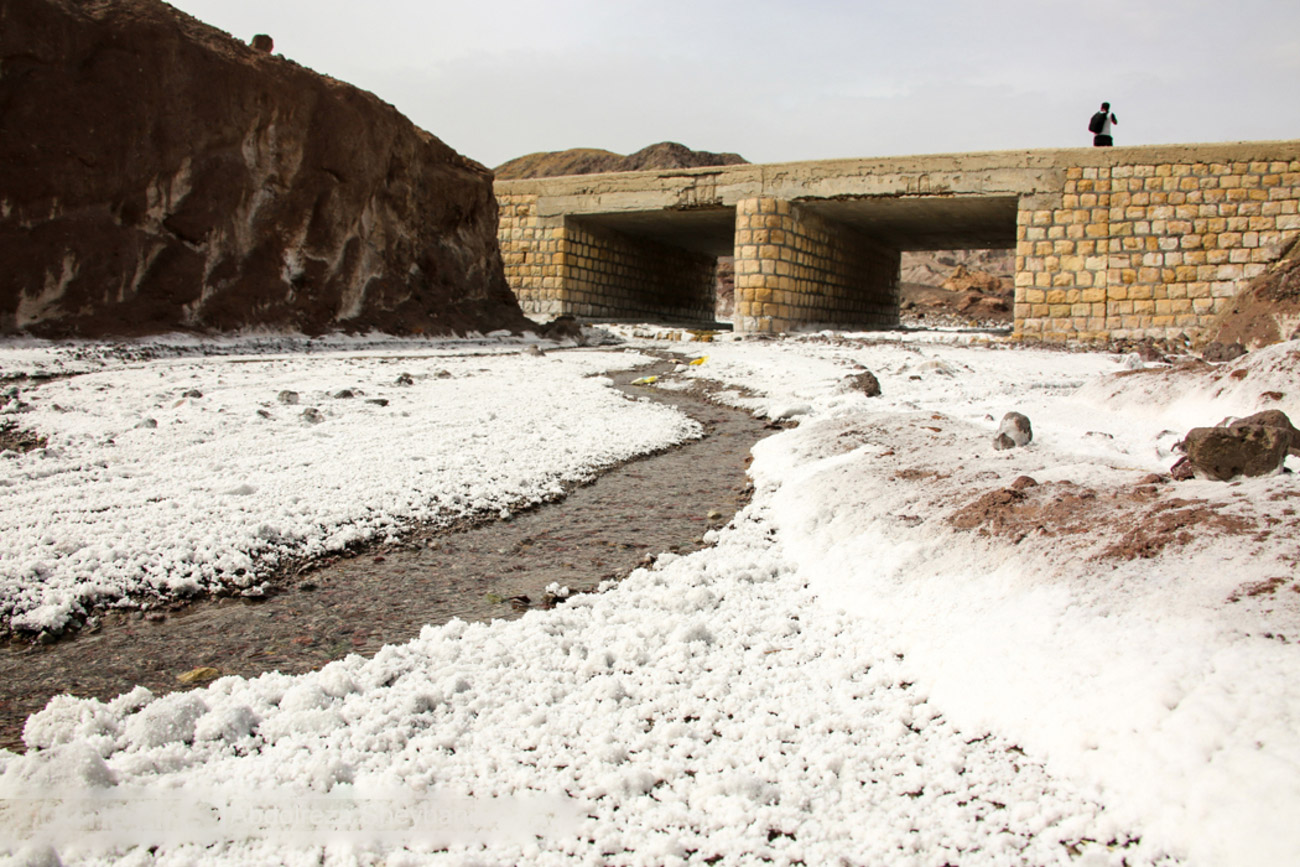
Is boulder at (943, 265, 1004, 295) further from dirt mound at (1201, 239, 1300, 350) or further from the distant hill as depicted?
the distant hill

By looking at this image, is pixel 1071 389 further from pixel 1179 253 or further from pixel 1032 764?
pixel 1179 253

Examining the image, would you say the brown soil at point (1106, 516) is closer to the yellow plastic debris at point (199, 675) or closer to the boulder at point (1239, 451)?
the boulder at point (1239, 451)

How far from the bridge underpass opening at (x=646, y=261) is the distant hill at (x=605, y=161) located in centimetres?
3498

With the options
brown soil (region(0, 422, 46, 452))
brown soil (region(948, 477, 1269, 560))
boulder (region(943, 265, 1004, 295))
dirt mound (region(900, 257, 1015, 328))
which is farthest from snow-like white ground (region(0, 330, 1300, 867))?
boulder (region(943, 265, 1004, 295))

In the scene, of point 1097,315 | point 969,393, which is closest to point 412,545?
point 969,393

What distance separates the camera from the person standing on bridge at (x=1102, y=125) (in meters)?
11.5

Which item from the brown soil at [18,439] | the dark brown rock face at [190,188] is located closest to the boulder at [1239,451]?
the brown soil at [18,439]

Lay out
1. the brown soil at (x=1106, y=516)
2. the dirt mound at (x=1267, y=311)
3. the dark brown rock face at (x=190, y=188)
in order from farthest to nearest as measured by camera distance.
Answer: the dark brown rock face at (x=190, y=188), the dirt mound at (x=1267, y=311), the brown soil at (x=1106, y=516)

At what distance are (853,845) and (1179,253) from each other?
11920mm

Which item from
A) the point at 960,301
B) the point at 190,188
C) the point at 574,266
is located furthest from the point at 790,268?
the point at 960,301

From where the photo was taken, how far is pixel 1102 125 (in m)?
11.5

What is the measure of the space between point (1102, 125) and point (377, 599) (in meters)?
12.9

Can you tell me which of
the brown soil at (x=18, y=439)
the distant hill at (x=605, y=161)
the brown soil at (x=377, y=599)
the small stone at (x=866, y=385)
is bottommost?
the brown soil at (x=377, y=599)

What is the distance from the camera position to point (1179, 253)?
1052cm
